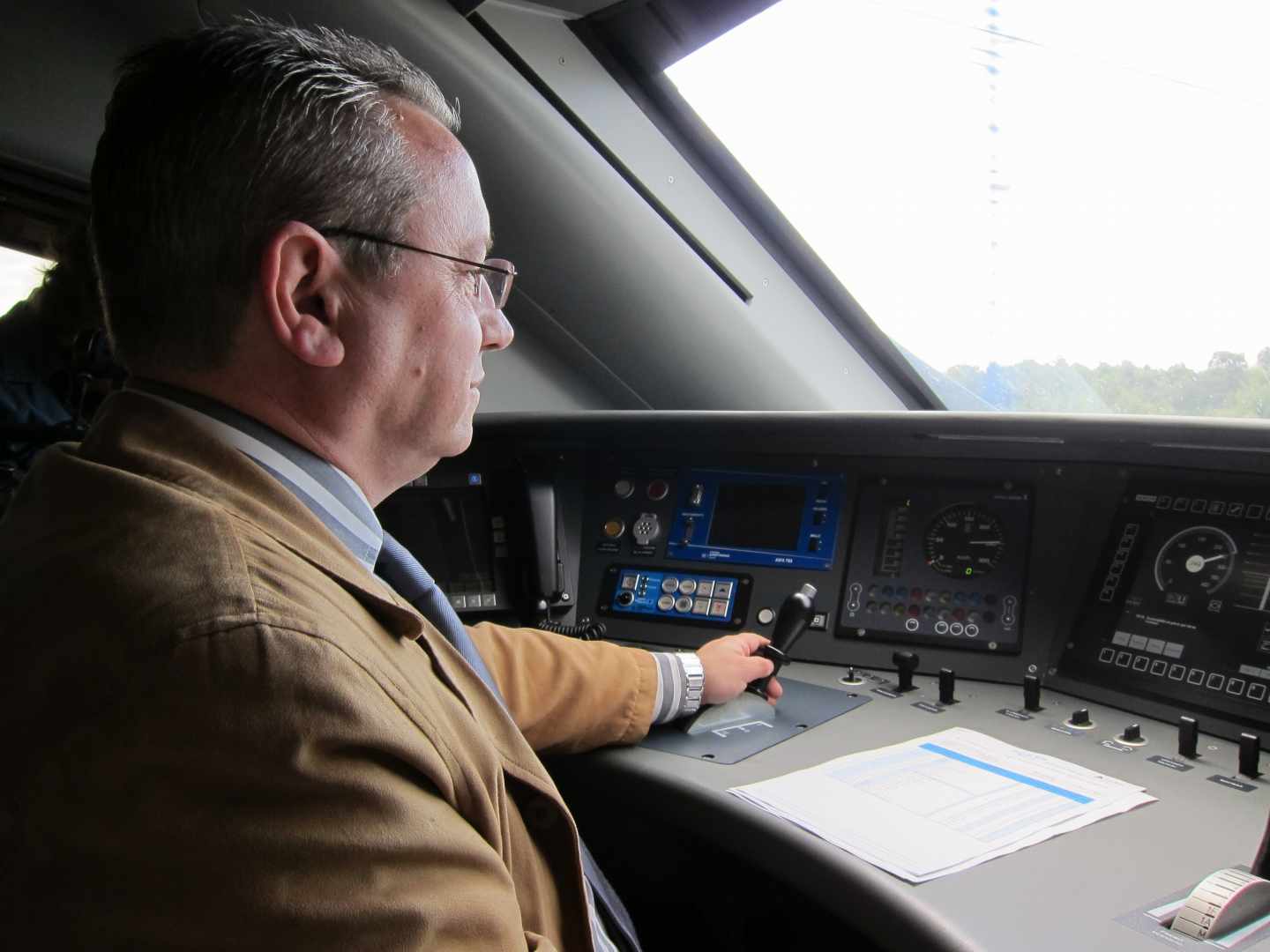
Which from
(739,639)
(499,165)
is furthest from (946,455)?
(499,165)

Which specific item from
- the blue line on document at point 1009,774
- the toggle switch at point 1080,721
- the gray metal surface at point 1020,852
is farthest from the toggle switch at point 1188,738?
the blue line on document at point 1009,774

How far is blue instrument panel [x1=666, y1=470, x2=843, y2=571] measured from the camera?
2.08 meters

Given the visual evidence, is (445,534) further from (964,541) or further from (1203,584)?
(1203,584)

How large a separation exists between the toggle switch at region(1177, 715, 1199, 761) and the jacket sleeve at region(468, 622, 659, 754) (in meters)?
0.74

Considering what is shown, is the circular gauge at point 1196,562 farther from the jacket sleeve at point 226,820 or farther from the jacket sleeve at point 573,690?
the jacket sleeve at point 226,820

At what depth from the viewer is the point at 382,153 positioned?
0.99 metres

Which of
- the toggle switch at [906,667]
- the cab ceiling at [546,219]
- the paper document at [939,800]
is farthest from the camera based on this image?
the cab ceiling at [546,219]

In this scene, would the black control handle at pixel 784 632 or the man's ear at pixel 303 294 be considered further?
the black control handle at pixel 784 632

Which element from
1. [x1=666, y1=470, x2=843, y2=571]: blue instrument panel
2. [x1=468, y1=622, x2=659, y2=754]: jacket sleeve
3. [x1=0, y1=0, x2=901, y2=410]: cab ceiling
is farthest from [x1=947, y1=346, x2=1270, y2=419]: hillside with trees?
[x1=468, y1=622, x2=659, y2=754]: jacket sleeve

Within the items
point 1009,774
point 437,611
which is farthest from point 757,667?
point 437,611

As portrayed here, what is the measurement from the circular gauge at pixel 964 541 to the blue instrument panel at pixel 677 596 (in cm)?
39

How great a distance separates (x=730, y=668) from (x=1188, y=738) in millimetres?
650

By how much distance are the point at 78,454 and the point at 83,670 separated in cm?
26

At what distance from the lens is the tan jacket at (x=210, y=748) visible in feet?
2.09
